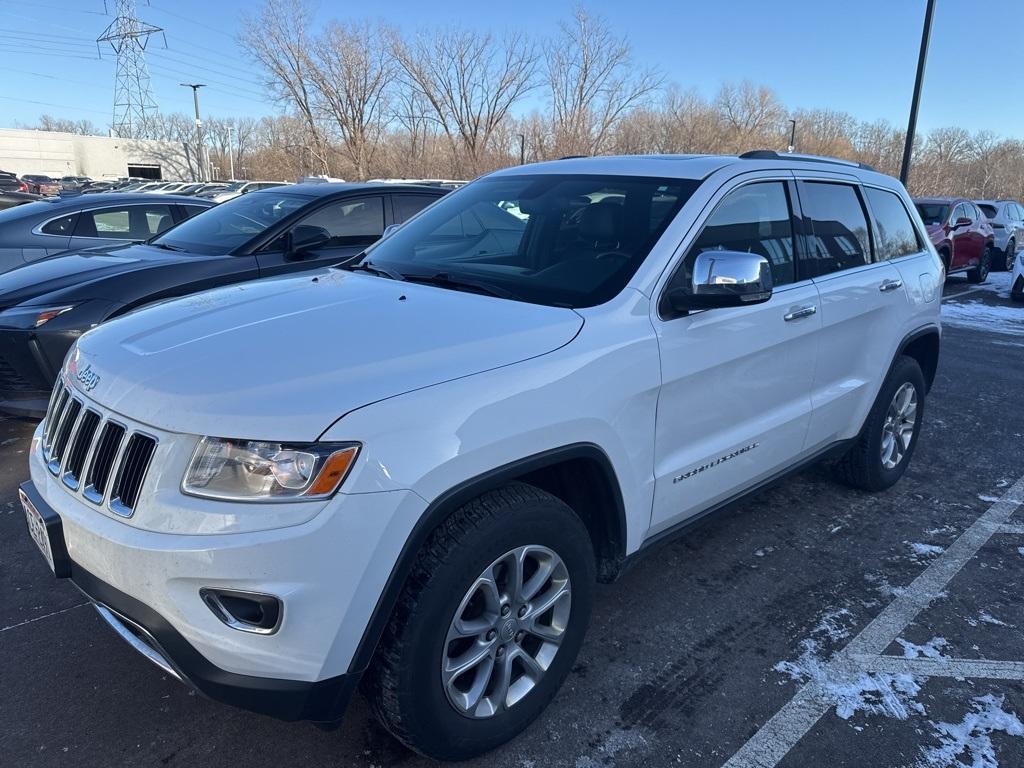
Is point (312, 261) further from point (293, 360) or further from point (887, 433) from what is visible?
point (887, 433)

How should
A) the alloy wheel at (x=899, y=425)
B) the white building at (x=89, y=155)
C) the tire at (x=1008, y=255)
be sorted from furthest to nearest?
1. the white building at (x=89, y=155)
2. the tire at (x=1008, y=255)
3. the alloy wheel at (x=899, y=425)

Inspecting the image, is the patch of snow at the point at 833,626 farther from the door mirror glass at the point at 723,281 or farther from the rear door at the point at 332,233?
the rear door at the point at 332,233

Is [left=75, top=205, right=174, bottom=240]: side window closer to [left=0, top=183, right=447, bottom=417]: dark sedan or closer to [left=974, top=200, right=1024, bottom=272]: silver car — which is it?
[left=0, top=183, right=447, bottom=417]: dark sedan

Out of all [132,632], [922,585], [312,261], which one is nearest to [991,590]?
[922,585]

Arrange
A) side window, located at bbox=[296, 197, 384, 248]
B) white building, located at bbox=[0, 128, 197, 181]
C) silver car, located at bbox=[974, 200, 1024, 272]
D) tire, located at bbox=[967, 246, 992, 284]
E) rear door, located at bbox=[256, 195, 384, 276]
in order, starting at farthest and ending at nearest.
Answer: white building, located at bbox=[0, 128, 197, 181], silver car, located at bbox=[974, 200, 1024, 272], tire, located at bbox=[967, 246, 992, 284], side window, located at bbox=[296, 197, 384, 248], rear door, located at bbox=[256, 195, 384, 276]

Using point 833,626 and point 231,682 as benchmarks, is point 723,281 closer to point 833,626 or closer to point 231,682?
point 833,626

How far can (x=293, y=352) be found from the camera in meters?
2.19

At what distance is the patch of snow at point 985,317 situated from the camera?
10.4 m

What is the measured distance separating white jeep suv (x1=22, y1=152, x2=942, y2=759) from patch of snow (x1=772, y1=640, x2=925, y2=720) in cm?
68

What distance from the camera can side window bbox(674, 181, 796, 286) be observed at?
9.92 ft

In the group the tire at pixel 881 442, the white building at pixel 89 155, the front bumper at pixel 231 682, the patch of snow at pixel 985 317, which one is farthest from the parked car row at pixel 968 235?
the white building at pixel 89 155

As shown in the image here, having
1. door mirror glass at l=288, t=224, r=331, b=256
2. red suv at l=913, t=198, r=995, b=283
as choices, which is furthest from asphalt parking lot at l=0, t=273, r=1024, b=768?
red suv at l=913, t=198, r=995, b=283

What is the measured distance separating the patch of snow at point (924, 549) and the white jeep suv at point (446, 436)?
0.87 m

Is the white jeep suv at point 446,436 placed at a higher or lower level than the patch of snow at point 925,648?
higher
